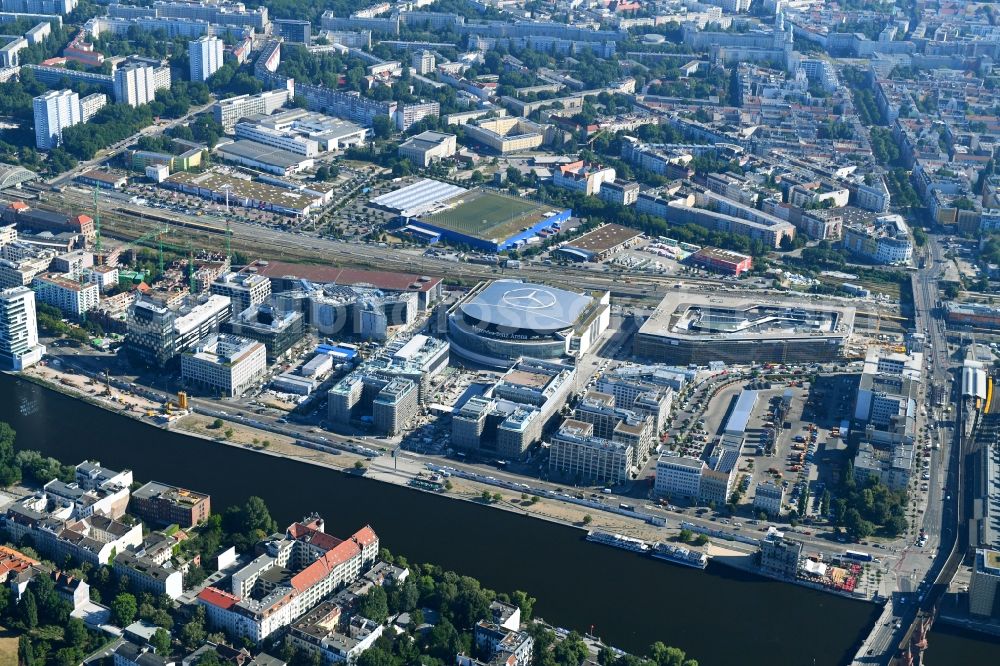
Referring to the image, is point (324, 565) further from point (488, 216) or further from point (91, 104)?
point (91, 104)

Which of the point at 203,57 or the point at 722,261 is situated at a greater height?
the point at 722,261

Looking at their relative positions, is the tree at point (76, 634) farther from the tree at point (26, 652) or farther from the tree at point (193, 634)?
the tree at point (193, 634)

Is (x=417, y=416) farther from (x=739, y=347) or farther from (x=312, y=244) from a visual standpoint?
(x=312, y=244)

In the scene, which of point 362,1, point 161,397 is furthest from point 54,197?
point 362,1

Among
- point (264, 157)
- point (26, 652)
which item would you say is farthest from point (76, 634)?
point (264, 157)

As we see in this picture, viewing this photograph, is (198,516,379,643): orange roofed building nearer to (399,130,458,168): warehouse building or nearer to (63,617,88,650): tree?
(63,617,88,650): tree

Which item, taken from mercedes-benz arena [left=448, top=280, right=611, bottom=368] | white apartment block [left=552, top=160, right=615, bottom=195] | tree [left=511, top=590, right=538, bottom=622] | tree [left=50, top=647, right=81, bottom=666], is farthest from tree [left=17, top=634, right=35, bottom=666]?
white apartment block [left=552, top=160, right=615, bottom=195]
